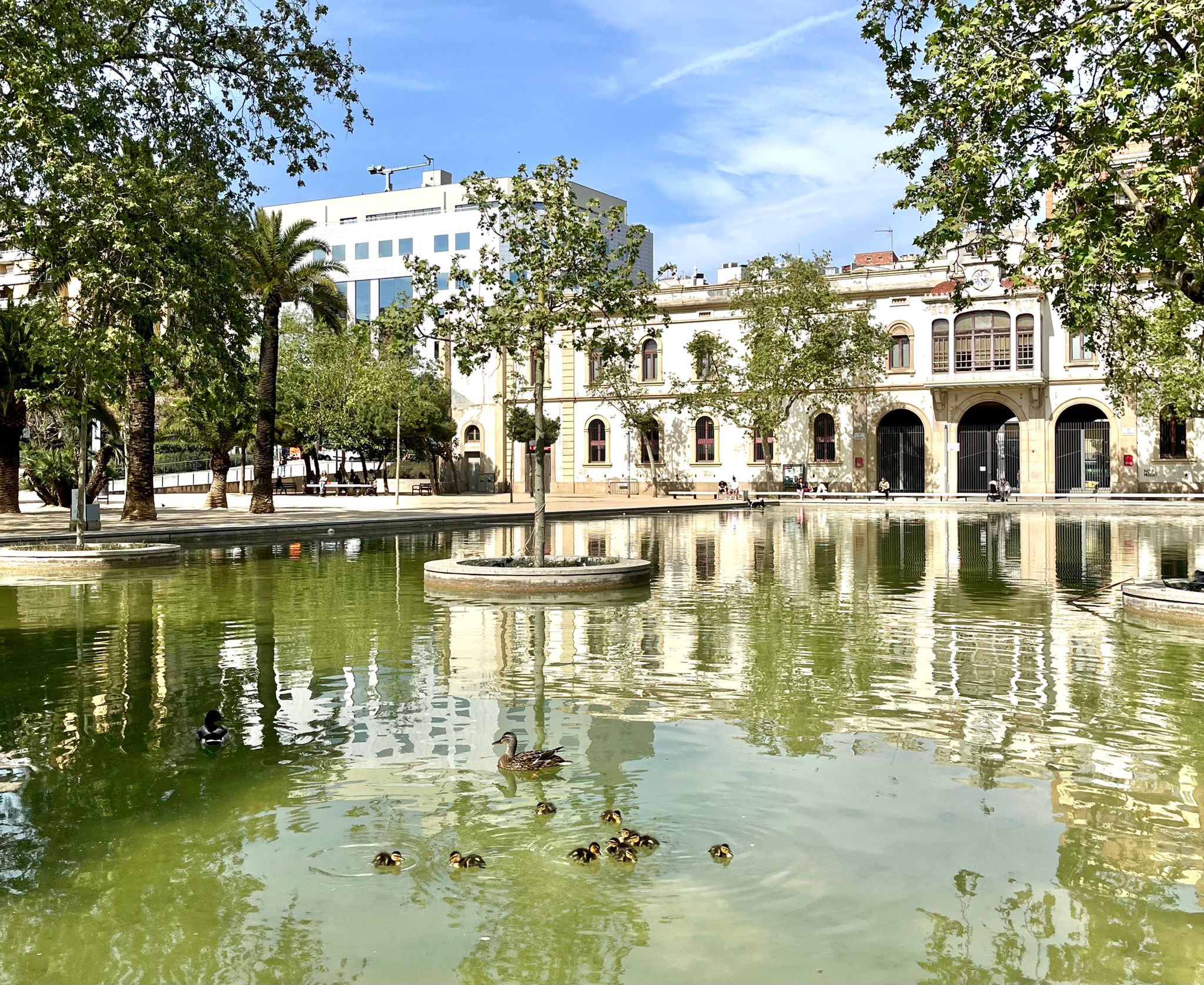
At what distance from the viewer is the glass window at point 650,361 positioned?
204 feet

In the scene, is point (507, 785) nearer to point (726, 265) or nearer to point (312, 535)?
point (312, 535)

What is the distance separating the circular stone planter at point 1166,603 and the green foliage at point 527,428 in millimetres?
36030

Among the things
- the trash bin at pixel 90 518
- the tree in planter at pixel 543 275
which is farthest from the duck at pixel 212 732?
the trash bin at pixel 90 518

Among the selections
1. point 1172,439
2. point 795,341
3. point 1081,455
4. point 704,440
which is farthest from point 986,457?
point 704,440

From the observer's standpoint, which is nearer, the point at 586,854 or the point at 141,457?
the point at 586,854

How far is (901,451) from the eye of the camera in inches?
2216

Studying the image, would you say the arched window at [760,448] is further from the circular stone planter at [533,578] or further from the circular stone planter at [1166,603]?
the circular stone planter at [1166,603]

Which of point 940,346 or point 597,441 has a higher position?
point 940,346

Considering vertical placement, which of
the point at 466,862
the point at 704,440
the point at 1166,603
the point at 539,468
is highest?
the point at 704,440

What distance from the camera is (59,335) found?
1473cm

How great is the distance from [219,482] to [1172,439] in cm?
4060

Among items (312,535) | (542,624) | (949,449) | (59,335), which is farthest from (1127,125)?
(949,449)

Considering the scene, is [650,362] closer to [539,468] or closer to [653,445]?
[653,445]

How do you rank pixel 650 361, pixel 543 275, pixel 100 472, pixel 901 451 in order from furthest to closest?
pixel 650 361 < pixel 901 451 < pixel 100 472 < pixel 543 275
